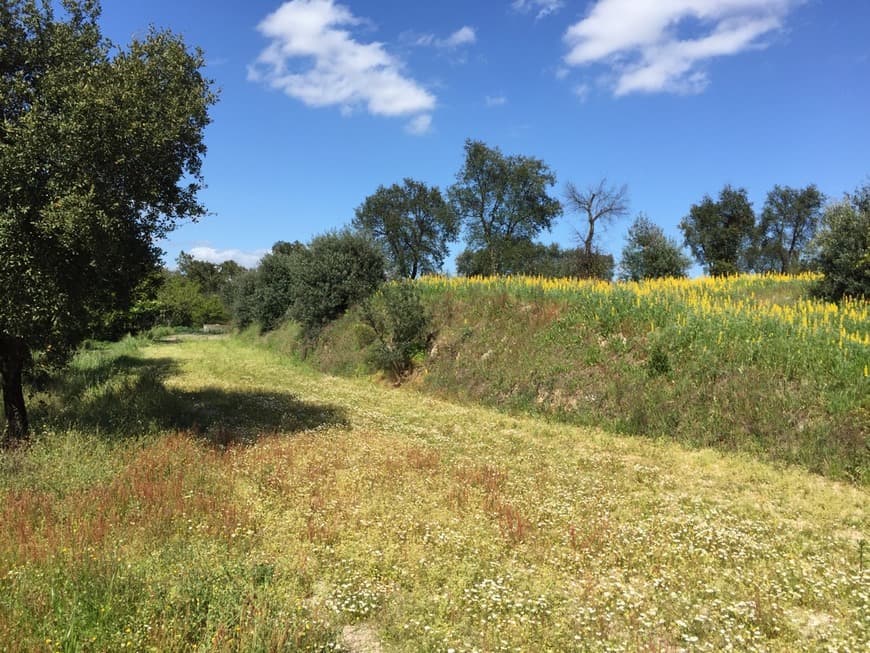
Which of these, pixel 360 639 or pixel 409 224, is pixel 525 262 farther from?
pixel 360 639

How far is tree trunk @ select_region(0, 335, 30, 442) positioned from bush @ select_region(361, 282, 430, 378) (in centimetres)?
1133

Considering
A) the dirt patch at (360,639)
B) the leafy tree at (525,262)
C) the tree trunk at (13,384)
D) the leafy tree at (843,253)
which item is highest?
the leafy tree at (525,262)

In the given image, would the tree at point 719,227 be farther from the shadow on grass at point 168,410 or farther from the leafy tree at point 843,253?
the shadow on grass at point 168,410

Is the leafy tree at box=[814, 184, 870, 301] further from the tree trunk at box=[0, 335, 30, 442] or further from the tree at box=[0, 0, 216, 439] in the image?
the tree trunk at box=[0, 335, 30, 442]

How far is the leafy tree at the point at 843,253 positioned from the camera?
1582 cm

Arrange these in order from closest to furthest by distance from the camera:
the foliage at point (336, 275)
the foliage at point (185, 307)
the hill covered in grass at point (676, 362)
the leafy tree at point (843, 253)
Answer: the hill covered in grass at point (676, 362) → the leafy tree at point (843, 253) → the foliage at point (336, 275) → the foliage at point (185, 307)

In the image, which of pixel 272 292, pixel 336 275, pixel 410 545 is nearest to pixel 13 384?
pixel 410 545

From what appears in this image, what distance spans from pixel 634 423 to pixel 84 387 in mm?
15329

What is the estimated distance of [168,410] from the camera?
468 inches

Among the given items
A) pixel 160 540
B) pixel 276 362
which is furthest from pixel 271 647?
pixel 276 362

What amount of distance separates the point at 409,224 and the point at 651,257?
115ft

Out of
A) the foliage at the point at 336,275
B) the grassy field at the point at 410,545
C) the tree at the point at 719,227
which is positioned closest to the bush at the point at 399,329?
the foliage at the point at 336,275

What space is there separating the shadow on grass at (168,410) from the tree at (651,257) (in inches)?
822

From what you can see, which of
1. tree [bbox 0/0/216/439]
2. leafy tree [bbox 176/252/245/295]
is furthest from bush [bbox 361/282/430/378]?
leafy tree [bbox 176/252/245/295]
